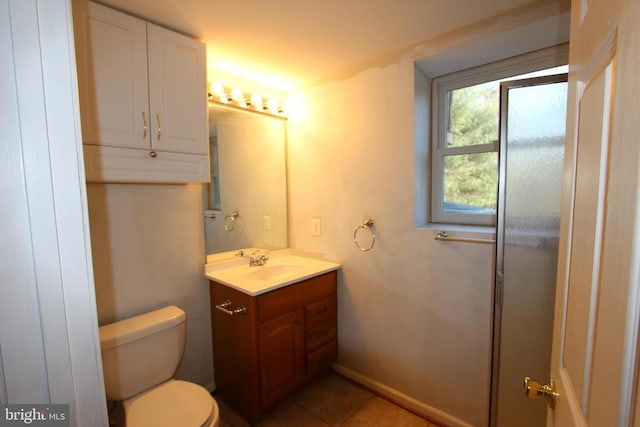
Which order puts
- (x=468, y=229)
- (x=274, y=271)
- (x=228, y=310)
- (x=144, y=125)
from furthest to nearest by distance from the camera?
(x=274, y=271) < (x=228, y=310) < (x=468, y=229) < (x=144, y=125)

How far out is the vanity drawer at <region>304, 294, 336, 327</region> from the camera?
1.90 metres

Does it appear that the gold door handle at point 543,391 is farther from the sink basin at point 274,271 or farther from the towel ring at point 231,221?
the towel ring at point 231,221

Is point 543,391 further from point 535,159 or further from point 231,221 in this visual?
point 231,221

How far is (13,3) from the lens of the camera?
0.40 metres

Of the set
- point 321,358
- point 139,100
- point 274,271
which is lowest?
point 321,358

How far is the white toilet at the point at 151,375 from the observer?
1241 mm

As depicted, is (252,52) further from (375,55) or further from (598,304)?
(598,304)

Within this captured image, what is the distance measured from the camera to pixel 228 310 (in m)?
1.71

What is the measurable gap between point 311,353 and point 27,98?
192cm

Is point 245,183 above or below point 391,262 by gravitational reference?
above

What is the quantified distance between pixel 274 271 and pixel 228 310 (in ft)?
1.54

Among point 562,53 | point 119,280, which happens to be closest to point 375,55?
point 562,53

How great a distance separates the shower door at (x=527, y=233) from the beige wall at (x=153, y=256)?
174 centimetres

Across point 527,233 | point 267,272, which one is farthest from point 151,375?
point 527,233
